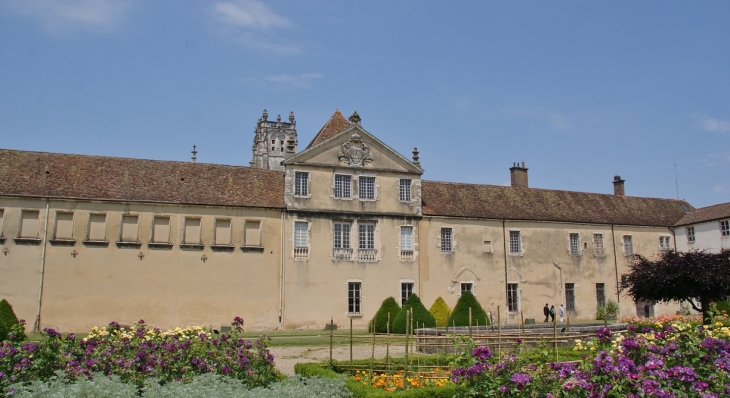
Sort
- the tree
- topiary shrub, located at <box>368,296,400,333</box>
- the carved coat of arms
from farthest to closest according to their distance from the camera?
the carved coat of arms < the tree < topiary shrub, located at <box>368,296,400,333</box>

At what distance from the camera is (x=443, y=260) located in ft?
105

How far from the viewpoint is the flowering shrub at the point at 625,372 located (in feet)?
24.7

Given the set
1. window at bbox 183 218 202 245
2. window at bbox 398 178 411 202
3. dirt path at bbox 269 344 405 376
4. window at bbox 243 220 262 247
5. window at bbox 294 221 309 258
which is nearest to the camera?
dirt path at bbox 269 344 405 376

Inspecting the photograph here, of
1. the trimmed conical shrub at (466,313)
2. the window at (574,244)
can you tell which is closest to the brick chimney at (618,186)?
the window at (574,244)

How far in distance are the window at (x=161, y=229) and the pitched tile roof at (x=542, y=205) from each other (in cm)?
1270

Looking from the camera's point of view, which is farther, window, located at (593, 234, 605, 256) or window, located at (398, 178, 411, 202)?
window, located at (593, 234, 605, 256)

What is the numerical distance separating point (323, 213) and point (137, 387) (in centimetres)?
2002

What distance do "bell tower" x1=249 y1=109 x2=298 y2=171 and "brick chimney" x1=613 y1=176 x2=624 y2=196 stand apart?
49707 millimetres

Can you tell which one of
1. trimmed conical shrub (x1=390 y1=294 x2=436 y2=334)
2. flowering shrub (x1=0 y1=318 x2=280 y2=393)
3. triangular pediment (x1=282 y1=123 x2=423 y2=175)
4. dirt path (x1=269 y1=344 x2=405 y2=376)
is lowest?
dirt path (x1=269 y1=344 x2=405 y2=376)

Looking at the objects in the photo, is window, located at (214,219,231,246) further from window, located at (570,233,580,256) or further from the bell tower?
the bell tower

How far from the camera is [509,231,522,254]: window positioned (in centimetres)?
3394

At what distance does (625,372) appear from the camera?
7613mm

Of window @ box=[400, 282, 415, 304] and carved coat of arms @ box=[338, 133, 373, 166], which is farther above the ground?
carved coat of arms @ box=[338, 133, 373, 166]

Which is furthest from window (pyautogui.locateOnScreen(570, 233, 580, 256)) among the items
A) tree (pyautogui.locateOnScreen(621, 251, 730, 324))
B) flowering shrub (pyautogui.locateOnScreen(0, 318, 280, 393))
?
flowering shrub (pyautogui.locateOnScreen(0, 318, 280, 393))
